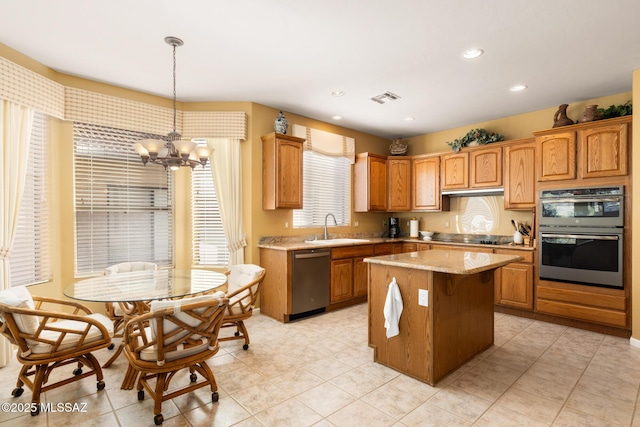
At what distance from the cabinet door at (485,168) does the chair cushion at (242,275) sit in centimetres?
352

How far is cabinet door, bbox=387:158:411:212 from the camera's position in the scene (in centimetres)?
583

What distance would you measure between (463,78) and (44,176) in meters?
4.55

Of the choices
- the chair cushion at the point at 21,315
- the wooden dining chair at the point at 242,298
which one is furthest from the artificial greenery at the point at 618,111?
the chair cushion at the point at 21,315

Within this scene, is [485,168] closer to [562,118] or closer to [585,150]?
[562,118]

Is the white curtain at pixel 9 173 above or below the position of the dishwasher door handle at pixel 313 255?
above

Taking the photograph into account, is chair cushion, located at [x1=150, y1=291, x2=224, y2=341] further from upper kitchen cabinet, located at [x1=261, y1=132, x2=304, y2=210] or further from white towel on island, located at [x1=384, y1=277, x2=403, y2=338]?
upper kitchen cabinet, located at [x1=261, y1=132, x2=304, y2=210]

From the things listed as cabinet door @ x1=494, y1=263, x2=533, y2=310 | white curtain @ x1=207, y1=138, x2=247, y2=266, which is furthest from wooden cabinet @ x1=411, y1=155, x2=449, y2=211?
white curtain @ x1=207, y1=138, x2=247, y2=266

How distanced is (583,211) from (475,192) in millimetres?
1503

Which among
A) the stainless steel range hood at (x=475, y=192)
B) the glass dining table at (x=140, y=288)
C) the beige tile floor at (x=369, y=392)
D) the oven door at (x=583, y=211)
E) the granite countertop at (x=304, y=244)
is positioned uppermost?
the stainless steel range hood at (x=475, y=192)

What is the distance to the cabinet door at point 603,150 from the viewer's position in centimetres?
358

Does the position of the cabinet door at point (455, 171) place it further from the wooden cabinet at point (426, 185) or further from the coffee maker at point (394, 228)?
the coffee maker at point (394, 228)

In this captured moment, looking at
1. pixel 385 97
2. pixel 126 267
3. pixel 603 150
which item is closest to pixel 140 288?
pixel 126 267

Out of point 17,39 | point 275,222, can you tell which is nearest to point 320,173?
point 275,222

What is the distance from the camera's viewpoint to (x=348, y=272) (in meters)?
4.77
